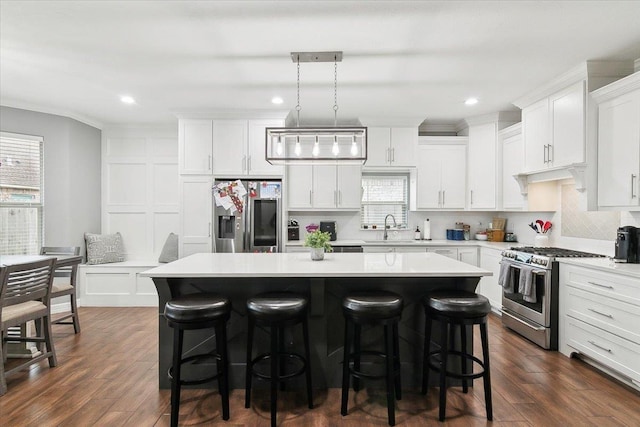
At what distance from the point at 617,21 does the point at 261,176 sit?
12.5 feet

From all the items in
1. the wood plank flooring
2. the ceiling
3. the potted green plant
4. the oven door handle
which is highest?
the ceiling

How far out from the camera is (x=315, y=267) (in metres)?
2.50

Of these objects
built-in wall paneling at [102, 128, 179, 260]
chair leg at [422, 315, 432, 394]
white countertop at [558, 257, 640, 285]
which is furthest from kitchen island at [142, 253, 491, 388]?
built-in wall paneling at [102, 128, 179, 260]

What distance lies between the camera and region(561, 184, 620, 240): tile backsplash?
3.41m

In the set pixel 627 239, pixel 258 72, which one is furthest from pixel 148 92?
pixel 627 239

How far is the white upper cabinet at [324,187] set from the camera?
5.01m

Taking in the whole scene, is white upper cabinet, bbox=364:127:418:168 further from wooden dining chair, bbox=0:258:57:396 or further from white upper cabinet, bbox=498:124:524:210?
wooden dining chair, bbox=0:258:57:396

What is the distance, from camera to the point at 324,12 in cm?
232

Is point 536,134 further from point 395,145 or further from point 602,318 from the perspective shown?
point 602,318

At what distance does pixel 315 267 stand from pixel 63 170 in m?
4.26

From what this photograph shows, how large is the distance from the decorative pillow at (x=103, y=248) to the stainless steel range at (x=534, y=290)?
5.30 m

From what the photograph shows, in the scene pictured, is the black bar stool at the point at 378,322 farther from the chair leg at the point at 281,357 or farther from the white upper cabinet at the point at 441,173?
the white upper cabinet at the point at 441,173

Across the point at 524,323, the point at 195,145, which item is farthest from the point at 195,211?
the point at 524,323

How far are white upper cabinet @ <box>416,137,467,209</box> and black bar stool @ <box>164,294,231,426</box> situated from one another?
3692 millimetres
